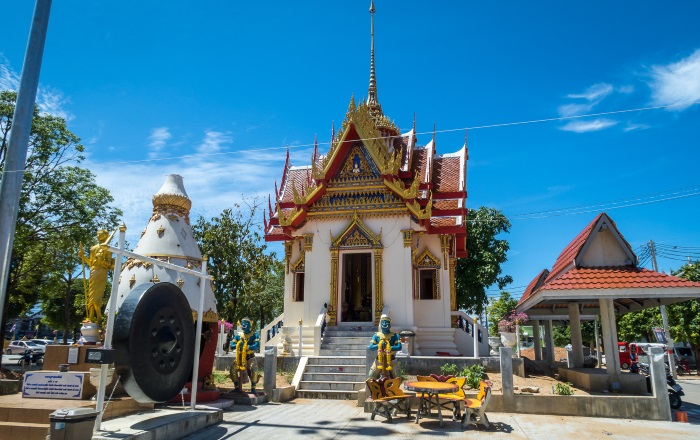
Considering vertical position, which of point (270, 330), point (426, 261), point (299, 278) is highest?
point (426, 261)

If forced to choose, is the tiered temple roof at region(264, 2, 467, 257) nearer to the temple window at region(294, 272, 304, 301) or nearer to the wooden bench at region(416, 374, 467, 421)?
the temple window at region(294, 272, 304, 301)

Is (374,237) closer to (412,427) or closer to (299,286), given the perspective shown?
(299,286)

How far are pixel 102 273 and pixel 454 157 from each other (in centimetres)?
1404

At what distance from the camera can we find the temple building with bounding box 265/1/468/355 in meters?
15.1

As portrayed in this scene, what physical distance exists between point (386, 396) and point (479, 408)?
1594 mm

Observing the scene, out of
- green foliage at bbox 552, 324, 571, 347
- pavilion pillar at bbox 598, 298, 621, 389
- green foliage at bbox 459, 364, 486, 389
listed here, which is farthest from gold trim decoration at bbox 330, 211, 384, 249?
green foliage at bbox 552, 324, 571, 347

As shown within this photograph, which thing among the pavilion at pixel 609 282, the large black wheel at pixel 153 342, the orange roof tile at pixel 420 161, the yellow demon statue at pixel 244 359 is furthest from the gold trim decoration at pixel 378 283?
the large black wheel at pixel 153 342

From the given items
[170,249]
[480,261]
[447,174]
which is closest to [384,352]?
[170,249]

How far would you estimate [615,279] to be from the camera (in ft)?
33.3

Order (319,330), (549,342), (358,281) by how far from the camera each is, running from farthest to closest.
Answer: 1. (358,281)
2. (549,342)
3. (319,330)

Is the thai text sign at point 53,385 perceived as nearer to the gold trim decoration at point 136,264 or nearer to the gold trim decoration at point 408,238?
the gold trim decoration at point 136,264

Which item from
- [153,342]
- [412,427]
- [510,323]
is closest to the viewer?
[153,342]

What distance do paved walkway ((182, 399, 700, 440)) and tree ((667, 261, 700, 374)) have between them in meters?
22.0

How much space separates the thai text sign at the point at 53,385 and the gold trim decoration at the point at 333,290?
8.78 metres
